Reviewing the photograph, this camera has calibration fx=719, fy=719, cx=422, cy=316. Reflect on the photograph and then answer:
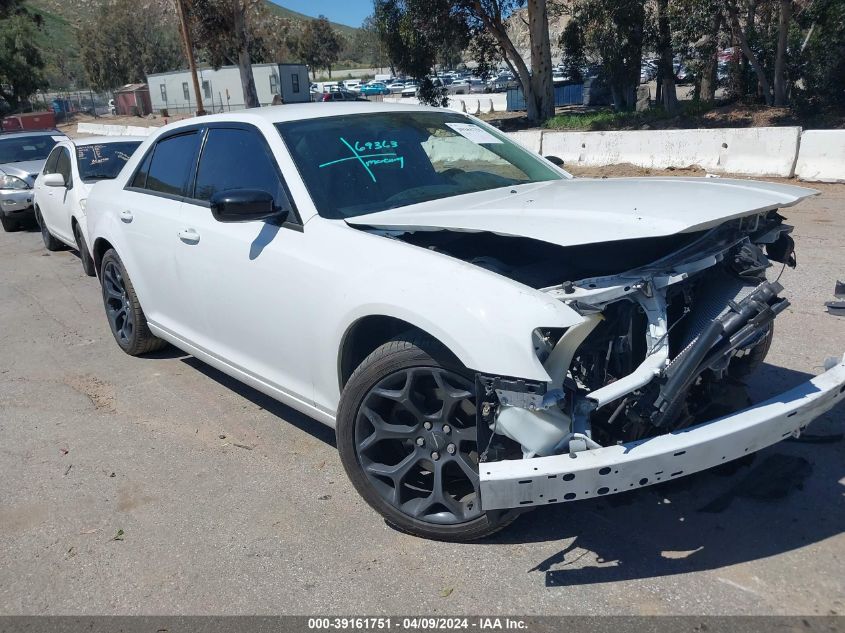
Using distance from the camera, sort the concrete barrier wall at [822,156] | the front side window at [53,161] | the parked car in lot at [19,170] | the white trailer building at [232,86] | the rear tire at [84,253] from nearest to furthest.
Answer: the rear tire at [84,253] → the front side window at [53,161] → the concrete barrier wall at [822,156] → the parked car in lot at [19,170] → the white trailer building at [232,86]

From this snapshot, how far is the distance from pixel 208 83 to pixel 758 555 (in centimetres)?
5406

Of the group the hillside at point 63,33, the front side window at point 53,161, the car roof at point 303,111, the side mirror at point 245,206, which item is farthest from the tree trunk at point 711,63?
the hillside at point 63,33

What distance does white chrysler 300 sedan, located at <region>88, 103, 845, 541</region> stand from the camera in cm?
263

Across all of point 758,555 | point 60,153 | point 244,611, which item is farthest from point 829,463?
point 60,153

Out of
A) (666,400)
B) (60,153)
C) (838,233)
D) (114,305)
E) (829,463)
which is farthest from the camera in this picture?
(60,153)

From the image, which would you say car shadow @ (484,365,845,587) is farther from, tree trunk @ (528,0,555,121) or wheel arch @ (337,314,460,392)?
tree trunk @ (528,0,555,121)

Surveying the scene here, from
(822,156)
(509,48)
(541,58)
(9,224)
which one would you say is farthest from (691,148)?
(509,48)

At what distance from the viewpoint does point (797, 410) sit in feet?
9.00

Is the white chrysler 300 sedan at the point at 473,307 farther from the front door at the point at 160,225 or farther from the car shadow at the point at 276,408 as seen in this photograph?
the car shadow at the point at 276,408

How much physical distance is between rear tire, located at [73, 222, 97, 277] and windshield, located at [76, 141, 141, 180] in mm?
703

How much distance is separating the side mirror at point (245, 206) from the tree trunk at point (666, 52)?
61.1 ft

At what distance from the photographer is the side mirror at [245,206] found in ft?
11.5

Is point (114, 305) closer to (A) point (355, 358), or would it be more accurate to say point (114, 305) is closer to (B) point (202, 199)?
(B) point (202, 199)

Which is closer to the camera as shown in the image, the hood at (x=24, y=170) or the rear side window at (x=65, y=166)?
the rear side window at (x=65, y=166)
